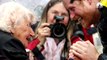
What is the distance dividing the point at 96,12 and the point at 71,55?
38cm

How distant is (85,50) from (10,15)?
71 cm

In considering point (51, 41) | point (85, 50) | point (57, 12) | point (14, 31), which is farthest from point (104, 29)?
point (57, 12)

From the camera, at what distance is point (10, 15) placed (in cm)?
319

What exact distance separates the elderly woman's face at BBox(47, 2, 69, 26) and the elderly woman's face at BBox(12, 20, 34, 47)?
0.31m

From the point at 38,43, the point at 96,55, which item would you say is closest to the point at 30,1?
the point at 38,43

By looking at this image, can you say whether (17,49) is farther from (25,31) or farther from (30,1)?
(30,1)

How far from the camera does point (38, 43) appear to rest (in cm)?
350

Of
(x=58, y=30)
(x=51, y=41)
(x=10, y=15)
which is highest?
(x=10, y=15)

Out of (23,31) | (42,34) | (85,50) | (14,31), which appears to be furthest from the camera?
(42,34)

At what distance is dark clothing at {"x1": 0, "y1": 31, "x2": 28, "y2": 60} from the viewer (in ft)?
9.31

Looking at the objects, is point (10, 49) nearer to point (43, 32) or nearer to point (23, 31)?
point (23, 31)

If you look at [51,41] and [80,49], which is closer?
[80,49]

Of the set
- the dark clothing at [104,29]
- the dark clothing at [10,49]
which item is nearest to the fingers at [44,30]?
the dark clothing at [10,49]

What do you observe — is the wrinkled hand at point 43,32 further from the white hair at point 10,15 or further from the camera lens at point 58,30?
the white hair at point 10,15
